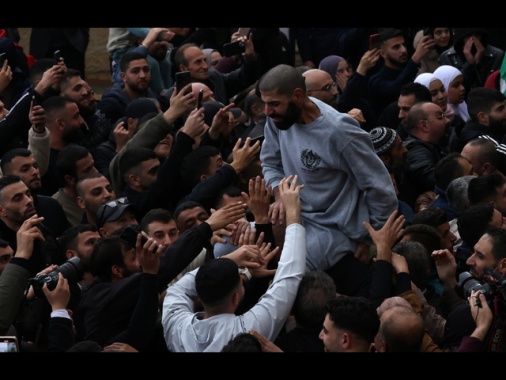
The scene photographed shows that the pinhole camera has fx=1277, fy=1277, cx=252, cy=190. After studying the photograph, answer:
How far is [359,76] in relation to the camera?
399 inches

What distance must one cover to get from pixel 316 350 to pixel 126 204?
2.35m

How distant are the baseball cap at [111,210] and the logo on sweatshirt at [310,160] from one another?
1.67 m

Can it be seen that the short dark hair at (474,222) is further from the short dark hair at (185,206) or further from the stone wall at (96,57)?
the stone wall at (96,57)

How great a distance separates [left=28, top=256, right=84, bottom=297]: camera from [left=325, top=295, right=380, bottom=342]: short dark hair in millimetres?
1496

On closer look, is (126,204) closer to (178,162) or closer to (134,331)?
(178,162)

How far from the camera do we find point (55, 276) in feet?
20.5

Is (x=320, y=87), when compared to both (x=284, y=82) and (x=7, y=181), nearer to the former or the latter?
(x=7, y=181)

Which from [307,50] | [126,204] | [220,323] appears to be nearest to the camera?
[220,323]

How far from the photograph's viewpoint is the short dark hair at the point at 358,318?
5484 mm

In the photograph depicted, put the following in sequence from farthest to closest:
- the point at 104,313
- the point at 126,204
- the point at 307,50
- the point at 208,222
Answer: the point at 307,50 < the point at 126,204 < the point at 208,222 < the point at 104,313

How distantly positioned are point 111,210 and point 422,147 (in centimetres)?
245

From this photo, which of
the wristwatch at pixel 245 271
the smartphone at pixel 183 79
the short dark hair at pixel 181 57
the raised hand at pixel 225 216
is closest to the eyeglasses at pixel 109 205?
the smartphone at pixel 183 79

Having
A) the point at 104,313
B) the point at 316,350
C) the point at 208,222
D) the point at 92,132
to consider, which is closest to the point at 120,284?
the point at 104,313

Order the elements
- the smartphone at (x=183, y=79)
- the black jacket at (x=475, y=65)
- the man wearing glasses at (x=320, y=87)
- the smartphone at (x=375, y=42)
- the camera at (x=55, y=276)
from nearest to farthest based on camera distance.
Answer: the camera at (x=55, y=276) < the smartphone at (x=183, y=79) < the man wearing glasses at (x=320, y=87) < the smartphone at (x=375, y=42) < the black jacket at (x=475, y=65)
